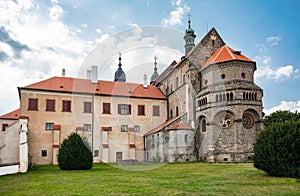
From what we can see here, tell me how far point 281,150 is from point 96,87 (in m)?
29.5

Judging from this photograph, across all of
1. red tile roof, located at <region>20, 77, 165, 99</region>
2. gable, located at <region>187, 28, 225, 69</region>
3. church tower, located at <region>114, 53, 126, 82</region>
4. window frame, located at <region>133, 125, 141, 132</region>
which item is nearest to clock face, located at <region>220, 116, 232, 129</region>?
gable, located at <region>187, 28, 225, 69</region>

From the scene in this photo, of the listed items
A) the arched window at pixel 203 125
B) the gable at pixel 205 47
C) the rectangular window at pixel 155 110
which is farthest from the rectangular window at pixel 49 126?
the gable at pixel 205 47

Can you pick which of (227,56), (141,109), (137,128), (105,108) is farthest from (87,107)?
(227,56)

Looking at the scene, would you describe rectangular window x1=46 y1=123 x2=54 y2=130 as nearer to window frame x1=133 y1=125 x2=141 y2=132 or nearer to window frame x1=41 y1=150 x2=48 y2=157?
window frame x1=41 y1=150 x2=48 y2=157

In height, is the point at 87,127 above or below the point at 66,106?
below

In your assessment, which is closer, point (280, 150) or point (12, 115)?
point (280, 150)

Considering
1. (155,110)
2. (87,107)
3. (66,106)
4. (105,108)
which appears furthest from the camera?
(155,110)

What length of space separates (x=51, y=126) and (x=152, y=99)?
15.0 metres

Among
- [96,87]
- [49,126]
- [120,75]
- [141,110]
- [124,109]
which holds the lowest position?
[49,126]

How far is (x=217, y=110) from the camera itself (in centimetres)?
3055

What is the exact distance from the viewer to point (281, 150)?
13875mm

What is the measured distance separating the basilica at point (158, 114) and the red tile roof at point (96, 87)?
13cm

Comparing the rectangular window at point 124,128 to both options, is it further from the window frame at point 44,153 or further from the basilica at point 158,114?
the window frame at point 44,153

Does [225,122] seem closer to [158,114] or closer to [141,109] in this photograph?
[158,114]
